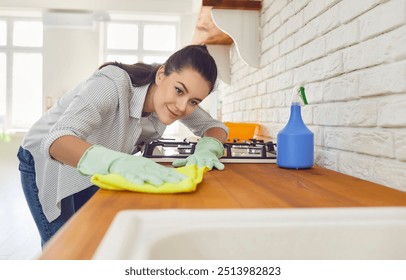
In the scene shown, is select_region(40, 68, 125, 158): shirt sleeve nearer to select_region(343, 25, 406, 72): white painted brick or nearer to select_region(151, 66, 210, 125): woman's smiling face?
select_region(151, 66, 210, 125): woman's smiling face

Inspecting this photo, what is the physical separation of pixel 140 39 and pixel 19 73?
1834 mm

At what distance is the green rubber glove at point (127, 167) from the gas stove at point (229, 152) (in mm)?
364

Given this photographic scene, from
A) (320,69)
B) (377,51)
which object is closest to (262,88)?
(320,69)

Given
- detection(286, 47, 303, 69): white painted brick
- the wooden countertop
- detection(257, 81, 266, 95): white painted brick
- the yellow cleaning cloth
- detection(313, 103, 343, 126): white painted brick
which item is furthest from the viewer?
detection(257, 81, 266, 95): white painted brick

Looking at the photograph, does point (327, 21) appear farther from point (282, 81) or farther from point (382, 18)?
point (282, 81)

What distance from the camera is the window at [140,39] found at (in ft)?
18.1

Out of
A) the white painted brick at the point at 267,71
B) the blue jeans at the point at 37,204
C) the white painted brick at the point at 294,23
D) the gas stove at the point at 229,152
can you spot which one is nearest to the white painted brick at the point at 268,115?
the white painted brick at the point at 267,71

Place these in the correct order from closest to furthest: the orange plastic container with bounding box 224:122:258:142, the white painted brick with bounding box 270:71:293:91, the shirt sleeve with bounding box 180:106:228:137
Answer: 1. the white painted brick with bounding box 270:71:293:91
2. the shirt sleeve with bounding box 180:106:228:137
3. the orange plastic container with bounding box 224:122:258:142

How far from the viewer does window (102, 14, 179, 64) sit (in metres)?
5.53

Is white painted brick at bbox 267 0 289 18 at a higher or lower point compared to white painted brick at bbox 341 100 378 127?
higher

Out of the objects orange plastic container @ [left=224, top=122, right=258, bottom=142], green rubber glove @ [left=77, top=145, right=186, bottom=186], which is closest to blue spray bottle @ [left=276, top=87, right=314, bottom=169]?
green rubber glove @ [left=77, top=145, right=186, bottom=186]

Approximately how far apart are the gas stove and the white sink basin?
0.65 meters

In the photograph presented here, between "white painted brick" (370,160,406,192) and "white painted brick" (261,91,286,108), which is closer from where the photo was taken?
"white painted brick" (370,160,406,192)

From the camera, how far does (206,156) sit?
1.10 m
